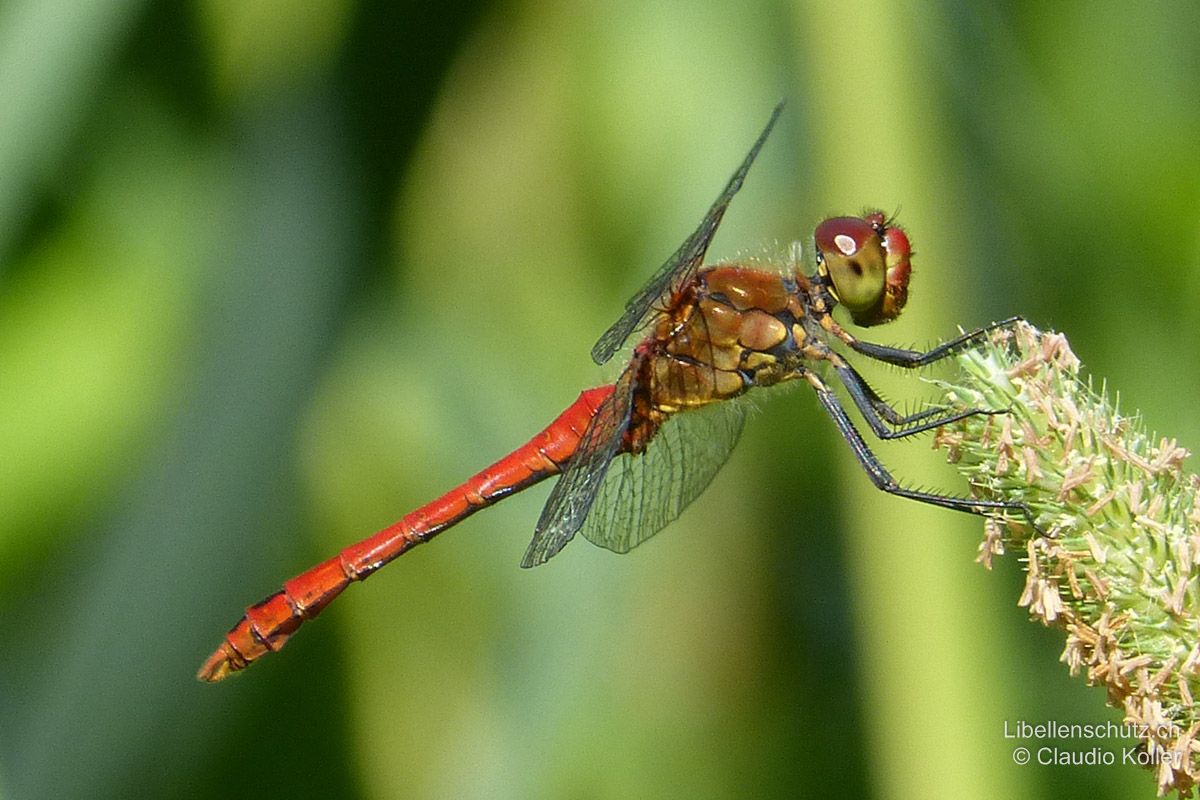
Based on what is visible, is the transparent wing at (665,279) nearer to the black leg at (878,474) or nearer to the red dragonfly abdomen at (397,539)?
the red dragonfly abdomen at (397,539)

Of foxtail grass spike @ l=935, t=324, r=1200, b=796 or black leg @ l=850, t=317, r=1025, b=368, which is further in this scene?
black leg @ l=850, t=317, r=1025, b=368

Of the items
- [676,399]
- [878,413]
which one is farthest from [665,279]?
[878,413]

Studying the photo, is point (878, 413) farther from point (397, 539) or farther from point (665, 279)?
point (397, 539)

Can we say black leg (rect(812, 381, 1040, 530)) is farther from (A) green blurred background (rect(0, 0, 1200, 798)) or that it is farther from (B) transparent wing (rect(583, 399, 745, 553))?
(B) transparent wing (rect(583, 399, 745, 553))

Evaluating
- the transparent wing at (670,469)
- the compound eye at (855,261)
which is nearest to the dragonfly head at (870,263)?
the compound eye at (855,261)


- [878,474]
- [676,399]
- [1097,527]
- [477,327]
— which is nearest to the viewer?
[1097,527]

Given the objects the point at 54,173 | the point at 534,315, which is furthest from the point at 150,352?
the point at 534,315

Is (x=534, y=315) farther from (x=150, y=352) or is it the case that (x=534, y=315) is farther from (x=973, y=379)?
(x=973, y=379)

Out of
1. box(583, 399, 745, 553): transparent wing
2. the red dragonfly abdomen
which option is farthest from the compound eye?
the red dragonfly abdomen
